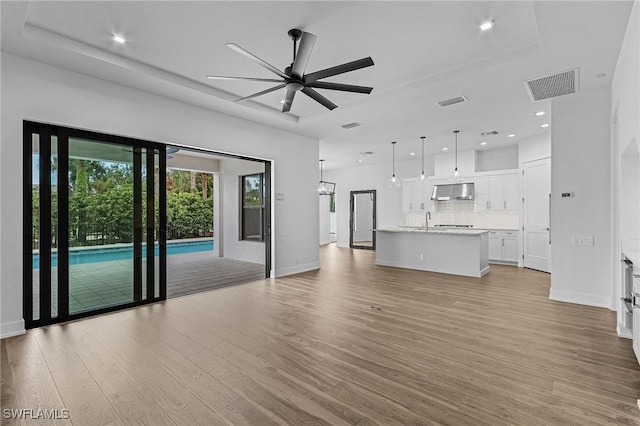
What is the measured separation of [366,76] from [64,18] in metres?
3.28

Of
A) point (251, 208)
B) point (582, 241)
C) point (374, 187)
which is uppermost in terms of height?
point (374, 187)

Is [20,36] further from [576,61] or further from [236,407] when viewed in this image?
[576,61]

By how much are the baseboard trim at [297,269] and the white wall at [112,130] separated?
0.02m

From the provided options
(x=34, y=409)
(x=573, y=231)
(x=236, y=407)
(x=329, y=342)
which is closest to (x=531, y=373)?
(x=329, y=342)

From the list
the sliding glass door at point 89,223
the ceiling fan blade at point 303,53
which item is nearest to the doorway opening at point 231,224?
the sliding glass door at point 89,223

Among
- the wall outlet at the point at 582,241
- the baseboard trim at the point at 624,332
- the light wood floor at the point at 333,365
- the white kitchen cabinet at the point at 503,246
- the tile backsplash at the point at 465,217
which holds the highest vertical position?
the tile backsplash at the point at 465,217

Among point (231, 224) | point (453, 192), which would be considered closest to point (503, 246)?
point (453, 192)

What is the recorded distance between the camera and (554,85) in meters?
4.23

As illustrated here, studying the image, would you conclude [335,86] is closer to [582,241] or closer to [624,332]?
[624,332]

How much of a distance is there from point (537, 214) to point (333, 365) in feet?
21.6

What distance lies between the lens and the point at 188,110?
5008 millimetres

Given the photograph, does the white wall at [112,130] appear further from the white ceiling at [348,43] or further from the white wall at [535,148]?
the white wall at [535,148]

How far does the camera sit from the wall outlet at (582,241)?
4434 mm

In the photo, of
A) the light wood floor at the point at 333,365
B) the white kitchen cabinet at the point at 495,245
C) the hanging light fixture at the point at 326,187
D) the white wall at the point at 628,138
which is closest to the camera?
the light wood floor at the point at 333,365
